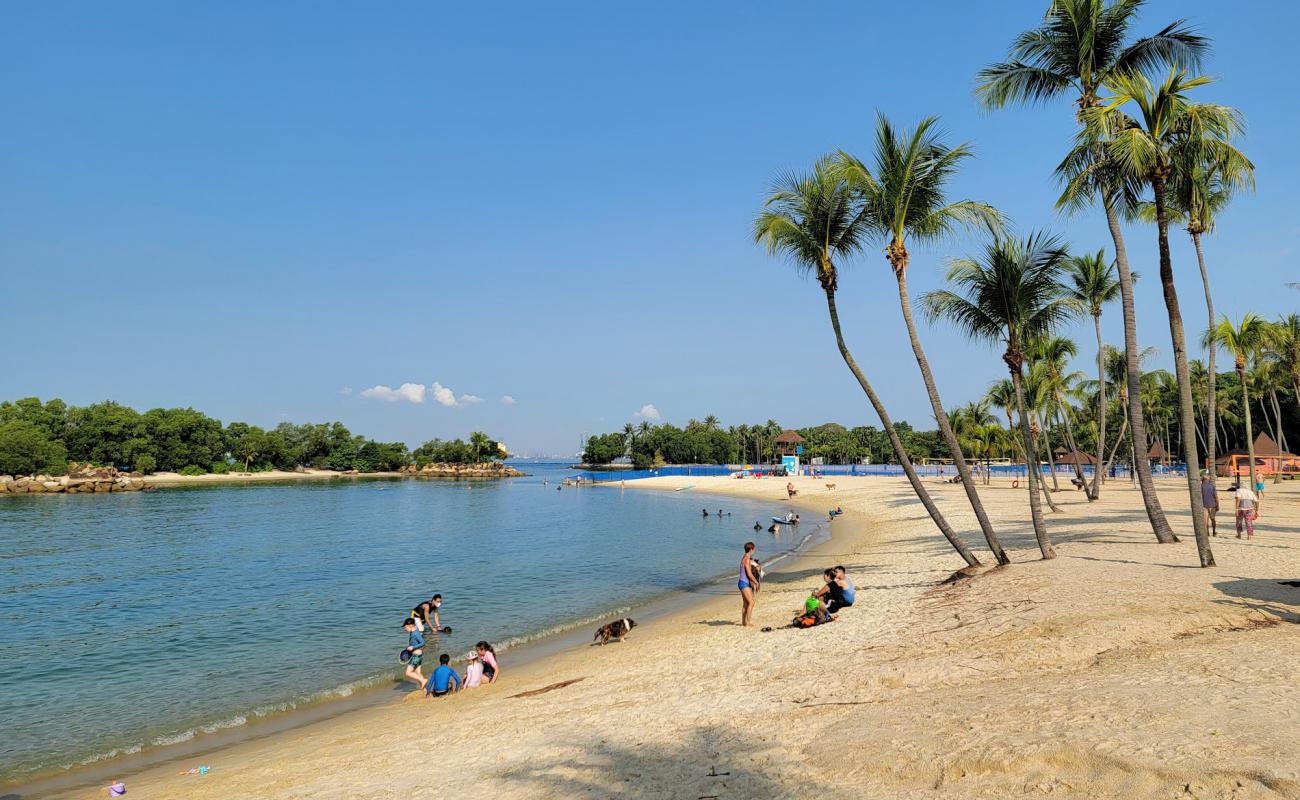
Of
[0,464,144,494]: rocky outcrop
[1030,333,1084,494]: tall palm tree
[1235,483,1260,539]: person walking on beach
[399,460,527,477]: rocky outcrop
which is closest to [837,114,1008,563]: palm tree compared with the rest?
[1235,483,1260,539]: person walking on beach

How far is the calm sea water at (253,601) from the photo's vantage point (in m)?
12.5

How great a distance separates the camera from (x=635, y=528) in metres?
46.2

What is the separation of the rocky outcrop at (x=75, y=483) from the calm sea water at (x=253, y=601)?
49.0m

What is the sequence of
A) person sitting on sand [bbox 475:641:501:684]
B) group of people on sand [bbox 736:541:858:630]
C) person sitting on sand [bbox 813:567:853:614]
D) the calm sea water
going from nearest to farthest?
the calm sea water < person sitting on sand [bbox 475:641:501:684] < group of people on sand [bbox 736:541:858:630] < person sitting on sand [bbox 813:567:853:614]

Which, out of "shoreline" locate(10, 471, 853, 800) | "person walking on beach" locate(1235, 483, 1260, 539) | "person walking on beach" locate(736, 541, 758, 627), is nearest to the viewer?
"shoreline" locate(10, 471, 853, 800)

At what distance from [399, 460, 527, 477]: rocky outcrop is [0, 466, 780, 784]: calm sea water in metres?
110

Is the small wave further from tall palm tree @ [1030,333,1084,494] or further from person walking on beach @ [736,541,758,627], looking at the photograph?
tall palm tree @ [1030,333,1084,494]

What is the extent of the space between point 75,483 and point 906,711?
389 feet

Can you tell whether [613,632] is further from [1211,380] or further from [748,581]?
[1211,380]

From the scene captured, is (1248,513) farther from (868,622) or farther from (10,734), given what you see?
(10,734)

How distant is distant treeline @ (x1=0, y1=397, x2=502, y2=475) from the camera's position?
332ft

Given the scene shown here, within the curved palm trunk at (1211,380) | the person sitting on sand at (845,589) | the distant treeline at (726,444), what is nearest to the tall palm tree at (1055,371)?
the curved palm trunk at (1211,380)

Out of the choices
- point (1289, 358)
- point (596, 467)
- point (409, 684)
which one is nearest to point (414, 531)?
point (409, 684)

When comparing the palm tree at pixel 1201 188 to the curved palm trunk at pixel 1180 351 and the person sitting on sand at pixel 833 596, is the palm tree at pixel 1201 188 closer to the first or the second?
the curved palm trunk at pixel 1180 351
